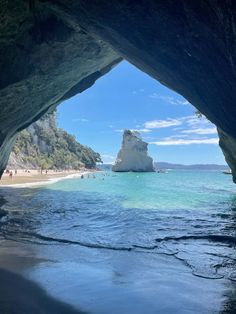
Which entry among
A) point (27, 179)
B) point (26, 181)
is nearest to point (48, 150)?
point (27, 179)

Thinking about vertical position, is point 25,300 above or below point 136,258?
above

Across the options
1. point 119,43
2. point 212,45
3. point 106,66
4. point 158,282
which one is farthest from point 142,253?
point 106,66

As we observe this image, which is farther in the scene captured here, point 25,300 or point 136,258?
point 136,258

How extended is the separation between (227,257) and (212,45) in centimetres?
621

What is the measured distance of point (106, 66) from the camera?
18.4 metres

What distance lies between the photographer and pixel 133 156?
5684 inches

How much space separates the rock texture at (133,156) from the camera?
14050 cm

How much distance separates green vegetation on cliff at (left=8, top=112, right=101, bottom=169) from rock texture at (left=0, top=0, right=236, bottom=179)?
79594 mm

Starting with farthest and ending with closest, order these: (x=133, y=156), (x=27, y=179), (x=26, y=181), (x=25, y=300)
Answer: (x=133, y=156) < (x=27, y=179) < (x=26, y=181) < (x=25, y=300)

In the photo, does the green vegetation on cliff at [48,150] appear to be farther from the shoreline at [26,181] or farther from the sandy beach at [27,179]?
the shoreline at [26,181]

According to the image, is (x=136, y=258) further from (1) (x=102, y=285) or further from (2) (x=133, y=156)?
(2) (x=133, y=156)

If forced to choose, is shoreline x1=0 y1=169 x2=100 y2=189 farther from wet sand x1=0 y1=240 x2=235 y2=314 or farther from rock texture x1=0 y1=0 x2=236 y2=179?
wet sand x1=0 y1=240 x2=235 y2=314

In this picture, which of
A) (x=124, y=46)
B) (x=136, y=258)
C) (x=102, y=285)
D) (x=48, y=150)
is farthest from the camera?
(x=48, y=150)

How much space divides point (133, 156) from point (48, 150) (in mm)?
32755
